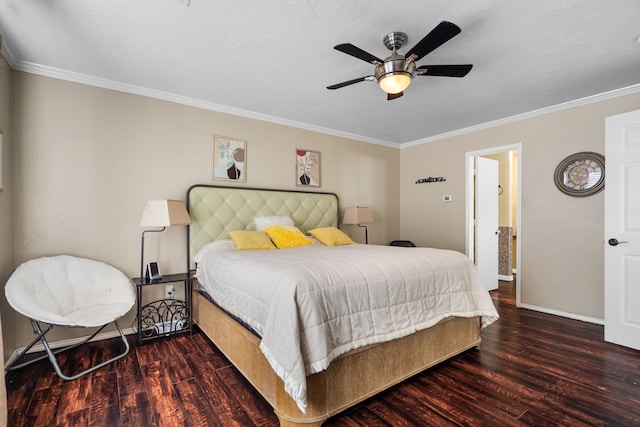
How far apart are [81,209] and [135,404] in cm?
188

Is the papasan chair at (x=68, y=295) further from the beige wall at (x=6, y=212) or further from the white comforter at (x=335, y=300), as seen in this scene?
the white comforter at (x=335, y=300)

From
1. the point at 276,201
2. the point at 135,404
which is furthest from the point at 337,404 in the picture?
the point at 276,201

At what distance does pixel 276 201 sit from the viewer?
3.94m

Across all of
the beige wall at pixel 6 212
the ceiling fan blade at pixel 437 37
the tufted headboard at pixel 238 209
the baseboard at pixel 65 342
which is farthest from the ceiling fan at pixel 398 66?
the baseboard at pixel 65 342

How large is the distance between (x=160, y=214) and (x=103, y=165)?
2.55 ft

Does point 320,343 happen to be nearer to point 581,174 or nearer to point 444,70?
point 444,70

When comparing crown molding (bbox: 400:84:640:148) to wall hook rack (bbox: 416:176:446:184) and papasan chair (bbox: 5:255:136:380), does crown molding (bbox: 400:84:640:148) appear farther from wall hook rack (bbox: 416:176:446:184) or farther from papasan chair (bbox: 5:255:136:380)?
papasan chair (bbox: 5:255:136:380)

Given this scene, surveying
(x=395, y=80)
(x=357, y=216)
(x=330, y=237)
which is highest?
(x=395, y=80)

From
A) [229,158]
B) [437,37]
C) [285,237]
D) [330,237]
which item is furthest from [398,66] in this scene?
A: [229,158]

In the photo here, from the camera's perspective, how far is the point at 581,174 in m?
3.45

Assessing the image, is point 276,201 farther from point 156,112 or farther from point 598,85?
point 598,85

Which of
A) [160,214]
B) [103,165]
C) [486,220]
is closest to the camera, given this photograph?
[160,214]

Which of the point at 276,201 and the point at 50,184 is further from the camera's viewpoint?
the point at 276,201

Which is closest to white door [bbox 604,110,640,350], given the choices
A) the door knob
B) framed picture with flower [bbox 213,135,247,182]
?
the door knob
